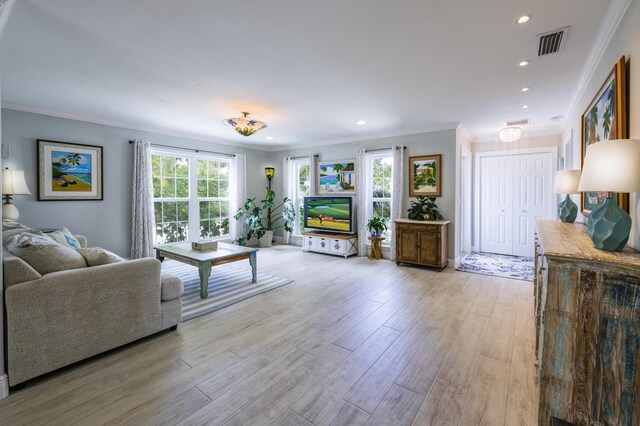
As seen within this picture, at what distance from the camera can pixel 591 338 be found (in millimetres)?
1369

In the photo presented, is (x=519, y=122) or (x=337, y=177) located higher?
(x=519, y=122)

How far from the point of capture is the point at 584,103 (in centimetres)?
306

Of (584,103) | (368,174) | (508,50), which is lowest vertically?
Answer: (368,174)

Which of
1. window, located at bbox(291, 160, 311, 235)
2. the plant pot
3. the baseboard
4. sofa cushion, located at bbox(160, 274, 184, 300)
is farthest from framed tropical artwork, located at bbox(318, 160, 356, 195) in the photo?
the baseboard

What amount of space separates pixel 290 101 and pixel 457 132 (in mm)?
3005

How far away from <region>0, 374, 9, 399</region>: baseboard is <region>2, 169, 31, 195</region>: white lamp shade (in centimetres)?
258

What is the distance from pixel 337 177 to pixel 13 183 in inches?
→ 198

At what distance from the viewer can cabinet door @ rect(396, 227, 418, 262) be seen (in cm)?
498

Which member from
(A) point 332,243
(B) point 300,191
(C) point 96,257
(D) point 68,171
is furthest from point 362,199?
(D) point 68,171

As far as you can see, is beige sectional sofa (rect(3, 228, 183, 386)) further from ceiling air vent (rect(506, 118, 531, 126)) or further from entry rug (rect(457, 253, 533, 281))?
ceiling air vent (rect(506, 118, 531, 126))

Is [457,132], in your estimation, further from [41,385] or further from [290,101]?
[41,385]

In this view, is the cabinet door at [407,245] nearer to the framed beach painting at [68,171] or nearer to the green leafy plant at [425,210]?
the green leafy plant at [425,210]

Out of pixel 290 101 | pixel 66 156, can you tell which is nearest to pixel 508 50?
pixel 290 101

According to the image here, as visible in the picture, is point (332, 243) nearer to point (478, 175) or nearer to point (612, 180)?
point (478, 175)
